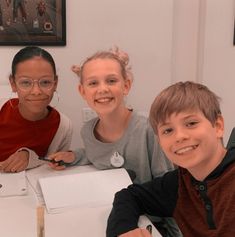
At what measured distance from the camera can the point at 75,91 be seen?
8.22 ft

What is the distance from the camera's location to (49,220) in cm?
120

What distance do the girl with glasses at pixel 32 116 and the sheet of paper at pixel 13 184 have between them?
108mm

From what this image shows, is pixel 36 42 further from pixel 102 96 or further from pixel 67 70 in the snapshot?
pixel 102 96

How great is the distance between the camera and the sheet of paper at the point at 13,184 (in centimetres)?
A: 140

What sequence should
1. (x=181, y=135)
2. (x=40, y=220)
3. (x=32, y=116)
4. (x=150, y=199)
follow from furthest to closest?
(x=32, y=116)
(x=150, y=199)
(x=181, y=135)
(x=40, y=220)

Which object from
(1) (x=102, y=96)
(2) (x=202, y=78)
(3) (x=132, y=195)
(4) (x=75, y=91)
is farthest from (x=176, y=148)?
(2) (x=202, y=78)

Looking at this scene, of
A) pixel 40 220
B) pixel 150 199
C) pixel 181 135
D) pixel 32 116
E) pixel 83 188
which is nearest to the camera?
pixel 40 220

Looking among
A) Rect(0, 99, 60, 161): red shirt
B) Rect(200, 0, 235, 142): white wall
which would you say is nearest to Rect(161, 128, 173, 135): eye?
Rect(0, 99, 60, 161): red shirt

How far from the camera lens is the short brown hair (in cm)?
116

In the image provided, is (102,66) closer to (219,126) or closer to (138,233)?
(219,126)

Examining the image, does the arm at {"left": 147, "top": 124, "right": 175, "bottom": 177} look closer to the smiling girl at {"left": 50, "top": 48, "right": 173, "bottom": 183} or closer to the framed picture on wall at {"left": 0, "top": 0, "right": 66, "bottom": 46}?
the smiling girl at {"left": 50, "top": 48, "right": 173, "bottom": 183}

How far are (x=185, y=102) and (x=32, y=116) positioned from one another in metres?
0.92

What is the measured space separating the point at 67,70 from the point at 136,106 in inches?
19.6

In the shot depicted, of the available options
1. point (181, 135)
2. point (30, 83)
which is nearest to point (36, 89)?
point (30, 83)
